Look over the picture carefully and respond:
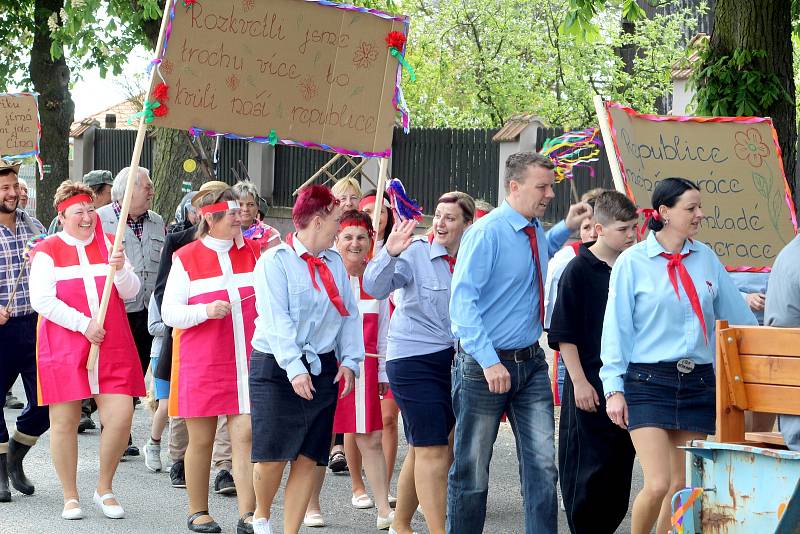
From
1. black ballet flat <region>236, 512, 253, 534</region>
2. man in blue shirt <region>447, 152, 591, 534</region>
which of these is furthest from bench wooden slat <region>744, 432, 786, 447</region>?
black ballet flat <region>236, 512, 253, 534</region>

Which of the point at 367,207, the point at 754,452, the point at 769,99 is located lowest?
the point at 754,452

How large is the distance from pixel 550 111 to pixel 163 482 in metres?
19.8

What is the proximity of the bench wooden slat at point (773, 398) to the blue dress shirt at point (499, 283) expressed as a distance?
1294mm

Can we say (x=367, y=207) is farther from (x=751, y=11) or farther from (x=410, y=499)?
(x=751, y=11)

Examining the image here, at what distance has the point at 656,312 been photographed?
225 inches

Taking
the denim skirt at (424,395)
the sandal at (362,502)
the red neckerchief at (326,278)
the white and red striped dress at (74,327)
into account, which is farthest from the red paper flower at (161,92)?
the sandal at (362,502)

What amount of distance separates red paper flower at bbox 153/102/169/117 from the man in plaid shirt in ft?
4.20

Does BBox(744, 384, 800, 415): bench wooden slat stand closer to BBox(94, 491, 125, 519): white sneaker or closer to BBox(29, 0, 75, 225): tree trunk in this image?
BBox(94, 491, 125, 519): white sneaker

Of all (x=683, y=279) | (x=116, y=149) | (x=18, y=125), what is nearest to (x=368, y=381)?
(x=683, y=279)

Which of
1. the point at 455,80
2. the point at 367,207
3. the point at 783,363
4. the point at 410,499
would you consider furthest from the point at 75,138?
the point at 783,363

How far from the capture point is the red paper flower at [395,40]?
7824 millimetres

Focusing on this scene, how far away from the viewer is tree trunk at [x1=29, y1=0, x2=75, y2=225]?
18938mm

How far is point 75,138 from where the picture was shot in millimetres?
29703

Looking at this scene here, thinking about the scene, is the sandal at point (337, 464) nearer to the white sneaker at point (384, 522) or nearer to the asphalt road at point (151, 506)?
the asphalt road at point (151, 506)
